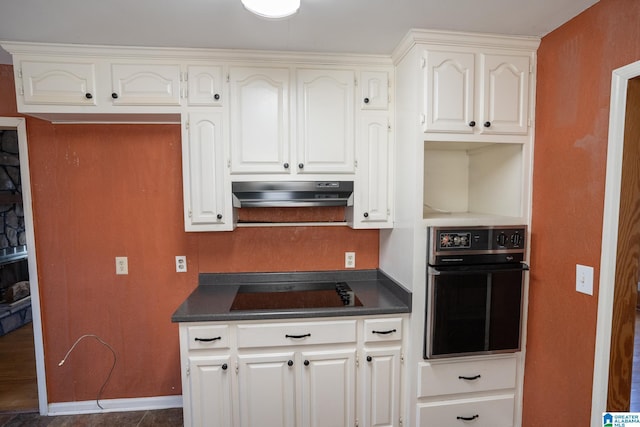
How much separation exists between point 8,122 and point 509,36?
10.1ft

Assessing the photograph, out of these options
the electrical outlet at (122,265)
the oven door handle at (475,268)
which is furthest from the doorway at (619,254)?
the electrical outlet at (122,265)

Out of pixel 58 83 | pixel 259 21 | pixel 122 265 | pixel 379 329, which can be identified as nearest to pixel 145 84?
pixel 58 83

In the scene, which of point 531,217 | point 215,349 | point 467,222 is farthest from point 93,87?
point 531,217

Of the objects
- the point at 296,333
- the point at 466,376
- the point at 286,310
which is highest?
the point at 286,310

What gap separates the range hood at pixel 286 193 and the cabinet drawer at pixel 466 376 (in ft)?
3.67

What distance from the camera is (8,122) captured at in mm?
2025

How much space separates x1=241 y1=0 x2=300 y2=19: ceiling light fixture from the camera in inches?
49.6

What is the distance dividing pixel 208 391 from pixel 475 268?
1601 millimetres

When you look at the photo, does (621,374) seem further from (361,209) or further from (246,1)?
(246,1)

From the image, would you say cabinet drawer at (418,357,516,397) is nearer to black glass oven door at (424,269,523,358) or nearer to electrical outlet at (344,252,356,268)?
black glass oven door at (424,269,523,358)

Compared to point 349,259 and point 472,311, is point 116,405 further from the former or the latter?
point 472,311

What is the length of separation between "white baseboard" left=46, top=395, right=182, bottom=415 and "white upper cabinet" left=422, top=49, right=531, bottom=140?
2.54m

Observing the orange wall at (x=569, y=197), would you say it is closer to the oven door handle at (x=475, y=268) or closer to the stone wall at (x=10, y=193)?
the oven door handle at (x=475, y=268)

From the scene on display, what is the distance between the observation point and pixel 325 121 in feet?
6.34
